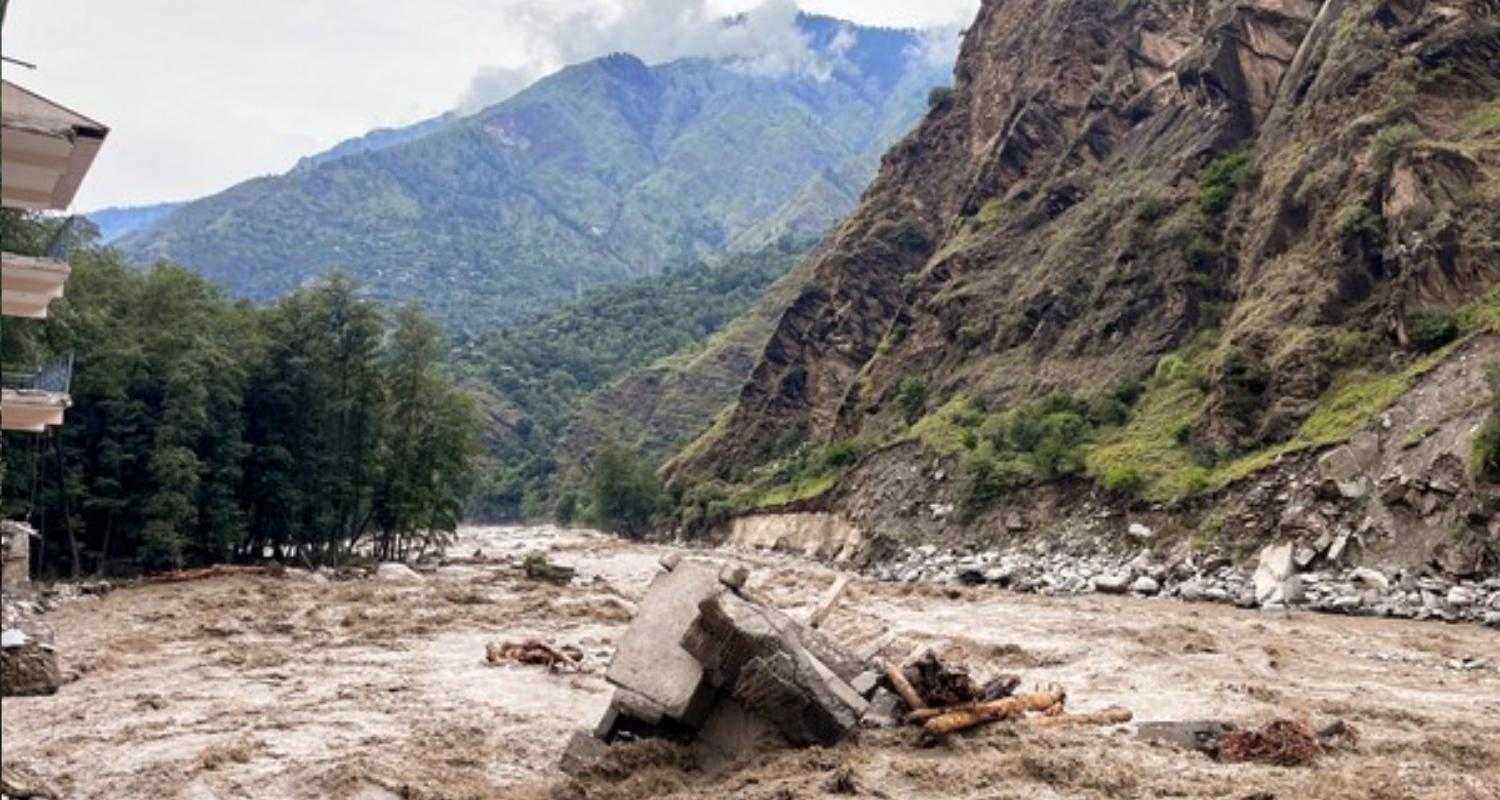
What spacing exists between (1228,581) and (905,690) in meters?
24.1

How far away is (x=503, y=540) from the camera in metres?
95.6

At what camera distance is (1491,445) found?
2928cm

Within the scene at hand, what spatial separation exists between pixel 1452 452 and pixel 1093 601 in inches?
429

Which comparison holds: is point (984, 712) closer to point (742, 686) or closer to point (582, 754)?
point (742, 686)

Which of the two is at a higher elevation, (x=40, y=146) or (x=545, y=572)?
(x=40, y=146)

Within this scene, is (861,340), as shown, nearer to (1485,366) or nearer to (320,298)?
(320,298)

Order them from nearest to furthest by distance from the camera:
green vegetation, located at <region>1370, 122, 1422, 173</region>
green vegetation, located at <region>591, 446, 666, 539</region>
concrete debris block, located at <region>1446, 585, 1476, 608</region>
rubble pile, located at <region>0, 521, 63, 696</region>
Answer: rubble pile, located at <region>0, 521, 63, 696</region>
concrete debris block, located at <region>1446, 585, 1476, 608</region>
green vegetation, located at <region>1370, 122, 1422, 173</region>
green vegetation, located at <region>591, 446, 666, 539</region>

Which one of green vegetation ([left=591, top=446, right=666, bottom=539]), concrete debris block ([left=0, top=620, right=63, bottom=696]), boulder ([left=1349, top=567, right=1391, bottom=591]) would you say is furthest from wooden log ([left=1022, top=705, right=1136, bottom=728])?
green vegetation ([left=591, top=446, right=666, bottom=539])

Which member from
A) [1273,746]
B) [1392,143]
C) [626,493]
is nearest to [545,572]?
[1273,746]

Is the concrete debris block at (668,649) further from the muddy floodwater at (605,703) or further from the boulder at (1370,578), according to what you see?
the boulder at (1370,578)

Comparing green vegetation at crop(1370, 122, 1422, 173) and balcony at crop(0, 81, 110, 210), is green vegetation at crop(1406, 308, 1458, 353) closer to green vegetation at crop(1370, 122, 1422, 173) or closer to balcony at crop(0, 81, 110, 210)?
green vegetation at crop(1370, 122, 1422, 173)

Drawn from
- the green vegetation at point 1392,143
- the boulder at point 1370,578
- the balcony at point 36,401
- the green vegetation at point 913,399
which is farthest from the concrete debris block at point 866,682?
the green vegetation at point 913,399

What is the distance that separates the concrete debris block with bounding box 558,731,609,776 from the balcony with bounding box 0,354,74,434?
770 cm

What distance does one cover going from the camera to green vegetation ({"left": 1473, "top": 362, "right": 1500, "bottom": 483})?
29.1m
